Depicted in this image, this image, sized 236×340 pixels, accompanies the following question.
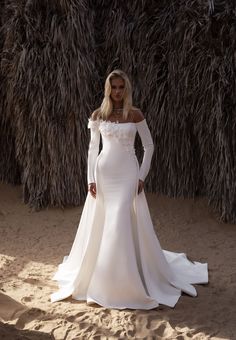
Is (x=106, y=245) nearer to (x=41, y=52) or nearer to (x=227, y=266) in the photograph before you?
(x=227, y=266)

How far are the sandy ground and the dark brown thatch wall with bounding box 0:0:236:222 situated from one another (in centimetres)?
22

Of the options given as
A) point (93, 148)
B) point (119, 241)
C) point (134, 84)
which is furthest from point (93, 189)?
point (134, 84)

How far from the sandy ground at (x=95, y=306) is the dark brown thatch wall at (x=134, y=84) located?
22 cm

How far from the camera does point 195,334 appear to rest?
10.5ft

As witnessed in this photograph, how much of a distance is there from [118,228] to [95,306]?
592 millimetres

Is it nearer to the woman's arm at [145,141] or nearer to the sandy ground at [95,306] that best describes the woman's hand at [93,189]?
the woman's arm at [145,141]

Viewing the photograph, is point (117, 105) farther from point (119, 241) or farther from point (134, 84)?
point (134, 84)

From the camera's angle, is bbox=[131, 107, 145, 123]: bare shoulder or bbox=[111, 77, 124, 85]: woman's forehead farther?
bbox=[131, 107, 145, 123]: bare shoulder

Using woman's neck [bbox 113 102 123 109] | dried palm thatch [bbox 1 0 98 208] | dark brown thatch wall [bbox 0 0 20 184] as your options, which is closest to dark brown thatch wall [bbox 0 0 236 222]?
dried palm thatch [bbox 1 0 98 208]

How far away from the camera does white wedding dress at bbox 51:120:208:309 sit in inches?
138

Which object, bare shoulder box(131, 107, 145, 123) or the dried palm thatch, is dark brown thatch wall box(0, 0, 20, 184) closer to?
the dried palm thatch

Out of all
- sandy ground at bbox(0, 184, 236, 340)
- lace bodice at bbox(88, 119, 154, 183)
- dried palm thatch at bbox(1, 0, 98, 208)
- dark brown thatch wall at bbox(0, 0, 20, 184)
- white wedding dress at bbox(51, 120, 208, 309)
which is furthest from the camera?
dark brown thatch wall at bbox(0, 0, 20, 184)

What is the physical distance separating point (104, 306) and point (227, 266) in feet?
4.90

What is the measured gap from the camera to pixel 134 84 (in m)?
5.85
